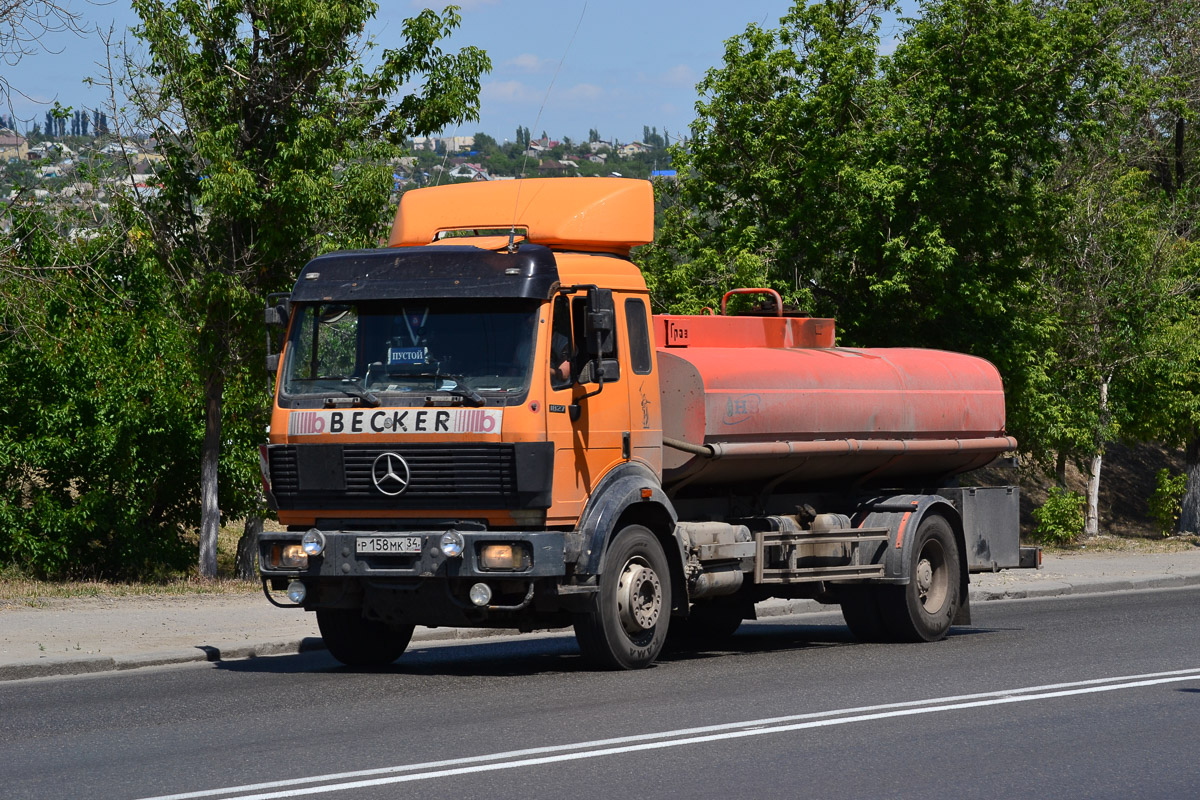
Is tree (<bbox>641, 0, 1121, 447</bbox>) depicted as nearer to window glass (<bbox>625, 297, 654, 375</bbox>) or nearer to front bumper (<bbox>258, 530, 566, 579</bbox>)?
window glass (<bbox>625, 297, 654, 375</bbox>)

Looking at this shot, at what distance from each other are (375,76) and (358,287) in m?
9.86

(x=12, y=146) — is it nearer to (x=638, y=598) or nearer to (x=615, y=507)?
(x=615, y=507)

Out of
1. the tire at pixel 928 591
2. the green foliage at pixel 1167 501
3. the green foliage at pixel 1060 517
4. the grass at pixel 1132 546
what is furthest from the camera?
the green foliage at pixel 1167 501

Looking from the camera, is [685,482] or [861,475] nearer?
[685,482]

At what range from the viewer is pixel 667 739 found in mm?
8234

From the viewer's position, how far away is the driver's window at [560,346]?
35.9ft

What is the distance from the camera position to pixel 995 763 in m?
7.58

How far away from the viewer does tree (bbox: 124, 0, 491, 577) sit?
19.0 m

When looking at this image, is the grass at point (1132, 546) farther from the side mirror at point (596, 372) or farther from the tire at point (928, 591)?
the side mirror at point (596, 372)

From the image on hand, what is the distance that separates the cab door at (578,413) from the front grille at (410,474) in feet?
1.39

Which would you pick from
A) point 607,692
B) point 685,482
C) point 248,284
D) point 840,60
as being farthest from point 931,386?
point 840,60

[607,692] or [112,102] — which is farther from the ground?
[112,102]

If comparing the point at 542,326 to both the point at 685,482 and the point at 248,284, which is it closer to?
the point at 685,482

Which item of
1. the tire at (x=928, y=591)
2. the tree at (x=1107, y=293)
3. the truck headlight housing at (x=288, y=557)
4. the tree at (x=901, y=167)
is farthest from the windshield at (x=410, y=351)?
the tree at (x=1107, y=293)
